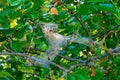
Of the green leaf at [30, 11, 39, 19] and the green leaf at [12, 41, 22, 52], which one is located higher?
the green leaf at [30, 11, 39, 19]

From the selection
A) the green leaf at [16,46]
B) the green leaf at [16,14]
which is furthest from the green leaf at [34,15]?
the green leaf at [16,46]

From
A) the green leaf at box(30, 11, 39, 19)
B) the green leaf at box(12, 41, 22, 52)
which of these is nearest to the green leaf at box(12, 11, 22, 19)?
the green leaf at box(30, 11, 39, 19)

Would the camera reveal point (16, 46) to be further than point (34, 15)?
Yes

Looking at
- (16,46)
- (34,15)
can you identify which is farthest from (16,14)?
(16,46)

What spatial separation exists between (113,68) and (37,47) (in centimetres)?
39

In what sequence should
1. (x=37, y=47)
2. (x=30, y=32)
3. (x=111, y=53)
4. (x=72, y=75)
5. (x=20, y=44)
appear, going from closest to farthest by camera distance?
1. (x=72, y=75)
2. (x=111, y=53)
3. (x=20, y=44)
4. (x=30, y=32)
5. (x=37, y=47)

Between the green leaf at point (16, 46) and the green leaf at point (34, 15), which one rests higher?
the green leaf at point (34, 15)

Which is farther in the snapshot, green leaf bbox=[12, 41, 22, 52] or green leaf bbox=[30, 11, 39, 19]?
green leaf bbox=[12, 41, 22, 52]

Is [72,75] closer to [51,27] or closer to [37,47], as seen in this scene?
[51,27]

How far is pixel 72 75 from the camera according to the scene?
0.96 metres

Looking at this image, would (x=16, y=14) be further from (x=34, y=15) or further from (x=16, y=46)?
(x=16, y=46)

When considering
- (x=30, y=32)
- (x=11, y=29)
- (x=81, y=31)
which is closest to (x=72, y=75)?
(x=11, y=29)

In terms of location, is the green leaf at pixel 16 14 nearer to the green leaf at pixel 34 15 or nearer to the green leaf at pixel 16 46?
the green leaf at pixel 34 15

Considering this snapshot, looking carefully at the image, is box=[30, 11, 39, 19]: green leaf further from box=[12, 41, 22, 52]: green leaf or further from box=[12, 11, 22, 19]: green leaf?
box=[12, 41, 22, 52]: green leaf
